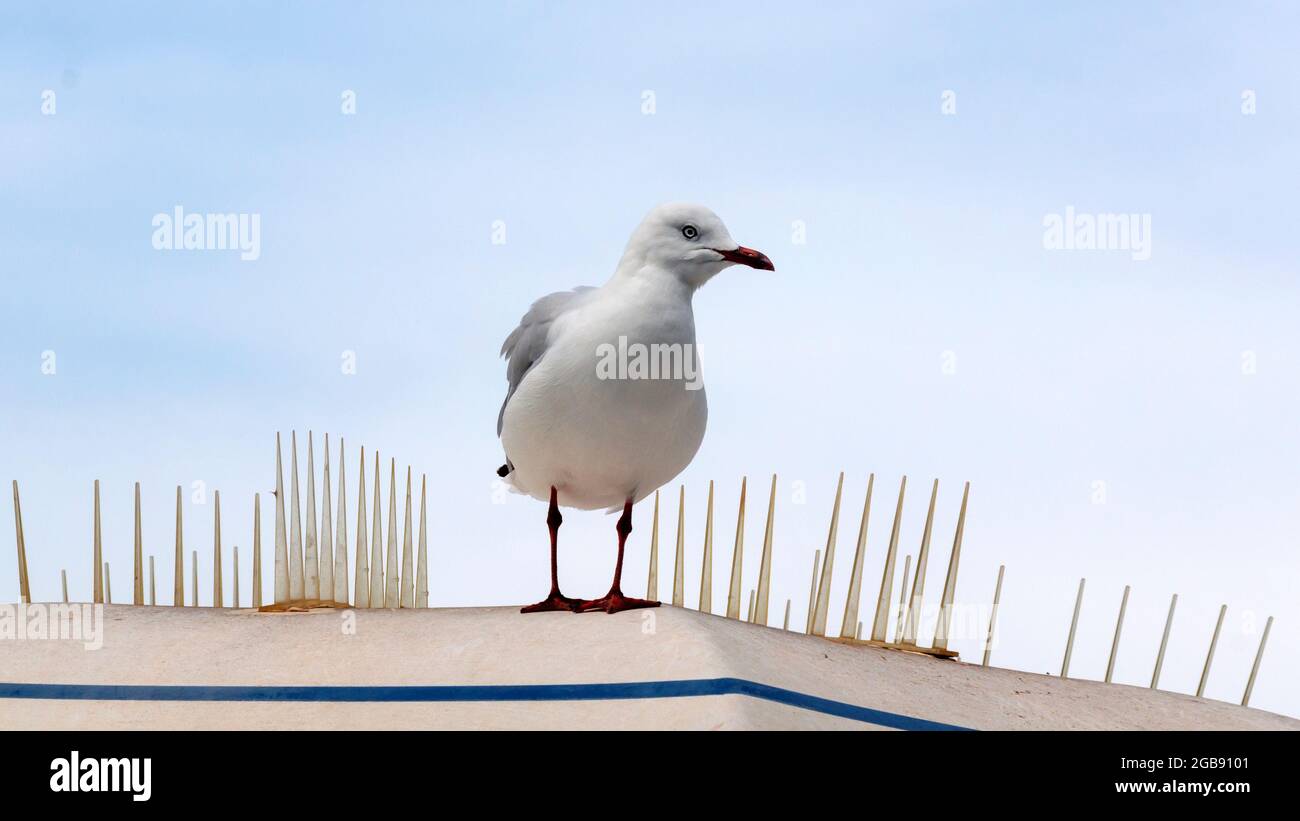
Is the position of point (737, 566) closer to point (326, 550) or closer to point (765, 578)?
point (765, 578)

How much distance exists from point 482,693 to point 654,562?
255 centimetres

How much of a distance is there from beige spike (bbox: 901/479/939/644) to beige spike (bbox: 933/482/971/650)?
15cm

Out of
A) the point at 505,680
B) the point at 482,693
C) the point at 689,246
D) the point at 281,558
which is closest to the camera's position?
the point at 482,693

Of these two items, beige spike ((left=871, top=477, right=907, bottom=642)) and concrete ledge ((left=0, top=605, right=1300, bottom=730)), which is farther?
beige spike ((left=871, top=477, right=907, bottom=642))

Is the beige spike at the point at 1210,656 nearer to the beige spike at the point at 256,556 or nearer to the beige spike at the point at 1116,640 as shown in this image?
the beige spike at the point at 1116,640

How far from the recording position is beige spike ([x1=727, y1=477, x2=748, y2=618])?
30.5 ft

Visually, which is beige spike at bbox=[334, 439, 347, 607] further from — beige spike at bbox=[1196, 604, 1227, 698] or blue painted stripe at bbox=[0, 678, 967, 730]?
beige spike at bbox=[1196, 604, 1227, 698]

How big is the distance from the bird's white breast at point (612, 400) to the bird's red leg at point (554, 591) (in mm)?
258

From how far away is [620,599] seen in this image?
8250mm

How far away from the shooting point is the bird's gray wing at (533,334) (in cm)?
837

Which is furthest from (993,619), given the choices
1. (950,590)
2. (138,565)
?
(138,565)

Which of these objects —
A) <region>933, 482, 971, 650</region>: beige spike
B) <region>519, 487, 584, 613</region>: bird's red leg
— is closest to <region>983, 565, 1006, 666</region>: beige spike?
<region>933, 482, 971, 650</region>: beige spike

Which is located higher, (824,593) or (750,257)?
(750,257)
